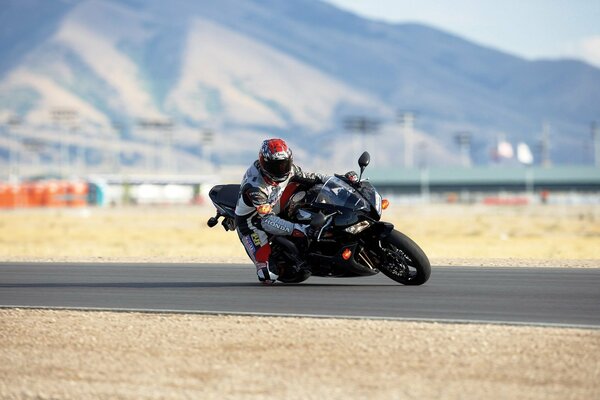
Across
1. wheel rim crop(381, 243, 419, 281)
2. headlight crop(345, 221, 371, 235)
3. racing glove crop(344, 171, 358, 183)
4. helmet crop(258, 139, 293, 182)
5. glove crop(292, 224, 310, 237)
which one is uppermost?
helmet crop(258, 139, 293, 182)

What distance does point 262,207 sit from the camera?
15133 millimetres

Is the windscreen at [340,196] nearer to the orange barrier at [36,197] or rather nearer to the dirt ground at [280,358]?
the dirt ground at [280,358]

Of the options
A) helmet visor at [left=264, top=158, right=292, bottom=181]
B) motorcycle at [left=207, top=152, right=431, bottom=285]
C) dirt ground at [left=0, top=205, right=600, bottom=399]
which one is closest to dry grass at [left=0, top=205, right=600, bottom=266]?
helmet visor at [left=264, top=158, right=292, bottom=181]

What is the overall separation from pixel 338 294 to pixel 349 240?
2.31 ft

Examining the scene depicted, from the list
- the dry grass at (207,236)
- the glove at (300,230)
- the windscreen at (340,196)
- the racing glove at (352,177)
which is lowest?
the dry grass at (207,236)

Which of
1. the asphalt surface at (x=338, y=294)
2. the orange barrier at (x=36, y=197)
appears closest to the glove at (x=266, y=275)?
the asphalt surface at (x=338, y=294)

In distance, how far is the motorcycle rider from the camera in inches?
594

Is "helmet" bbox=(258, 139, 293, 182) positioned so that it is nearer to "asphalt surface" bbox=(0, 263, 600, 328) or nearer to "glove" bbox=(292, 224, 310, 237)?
"glove" bbox=(292, 224, 310, 237)

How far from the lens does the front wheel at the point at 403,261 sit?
46.8ft

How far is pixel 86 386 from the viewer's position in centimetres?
908

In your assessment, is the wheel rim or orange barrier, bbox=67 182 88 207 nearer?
the wheel rim

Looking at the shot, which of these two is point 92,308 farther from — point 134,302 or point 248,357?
point 248,357

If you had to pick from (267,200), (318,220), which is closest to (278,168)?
(267,200)

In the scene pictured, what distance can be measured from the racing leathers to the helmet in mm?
126
